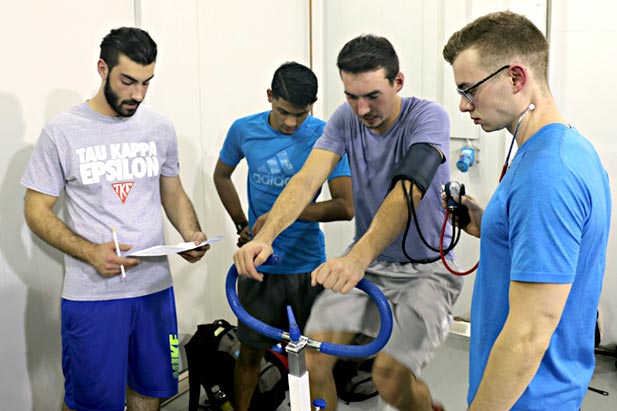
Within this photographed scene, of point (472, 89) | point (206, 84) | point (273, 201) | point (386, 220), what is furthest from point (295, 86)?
point (472, 89)

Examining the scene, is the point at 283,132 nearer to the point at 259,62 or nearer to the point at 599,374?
the point at 259,62

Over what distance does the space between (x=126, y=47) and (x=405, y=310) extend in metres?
1.38

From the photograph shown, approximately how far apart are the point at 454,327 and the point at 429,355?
87.0 inches

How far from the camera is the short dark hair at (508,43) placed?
1.34 meters

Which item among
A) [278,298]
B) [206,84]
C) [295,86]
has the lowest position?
[278,298]

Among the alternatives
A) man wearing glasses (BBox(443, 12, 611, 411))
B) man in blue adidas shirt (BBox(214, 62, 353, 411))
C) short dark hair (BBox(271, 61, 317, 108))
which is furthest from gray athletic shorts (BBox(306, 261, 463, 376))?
short dark hair (BBox(271, 61, 317, 108))

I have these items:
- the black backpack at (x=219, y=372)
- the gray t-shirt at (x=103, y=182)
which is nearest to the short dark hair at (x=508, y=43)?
the gray t-shirt at (x=103, y=182)

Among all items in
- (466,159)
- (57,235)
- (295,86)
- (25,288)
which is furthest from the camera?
(466,159)

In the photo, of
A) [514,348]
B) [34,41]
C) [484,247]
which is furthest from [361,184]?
[34,41]

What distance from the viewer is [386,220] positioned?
69.9 inches

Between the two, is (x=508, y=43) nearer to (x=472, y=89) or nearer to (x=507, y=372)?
(x=472, y=89)

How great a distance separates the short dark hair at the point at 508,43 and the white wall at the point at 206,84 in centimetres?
183

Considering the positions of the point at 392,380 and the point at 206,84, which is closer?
the point at 392,380

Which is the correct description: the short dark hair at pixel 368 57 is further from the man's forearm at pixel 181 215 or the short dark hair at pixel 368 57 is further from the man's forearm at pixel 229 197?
the man's forearm at pixel 229 197
